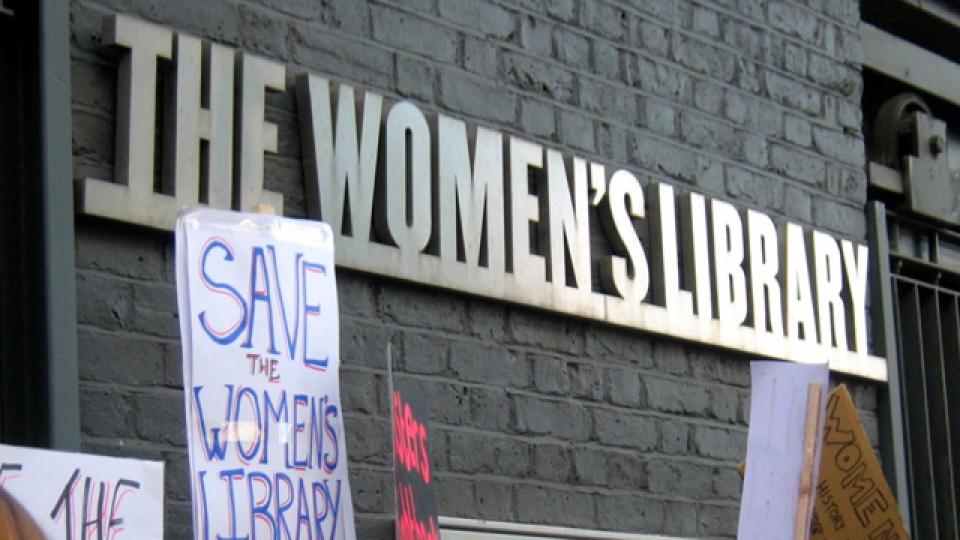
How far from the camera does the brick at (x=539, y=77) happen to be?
5082 millimetres

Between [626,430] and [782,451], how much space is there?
1172mm

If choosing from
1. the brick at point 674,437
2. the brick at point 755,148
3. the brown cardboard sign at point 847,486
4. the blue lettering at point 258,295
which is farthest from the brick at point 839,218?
the blue lettering at point 258,295

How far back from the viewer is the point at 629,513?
5211mm

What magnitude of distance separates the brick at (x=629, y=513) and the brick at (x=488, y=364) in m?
0.48

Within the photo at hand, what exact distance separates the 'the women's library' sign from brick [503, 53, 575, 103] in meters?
0.19

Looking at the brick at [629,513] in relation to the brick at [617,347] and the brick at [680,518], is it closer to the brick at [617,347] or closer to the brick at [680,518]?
the brick at [680,518]

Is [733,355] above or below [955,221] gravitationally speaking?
below

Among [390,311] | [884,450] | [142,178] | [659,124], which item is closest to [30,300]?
[142,178]

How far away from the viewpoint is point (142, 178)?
386 cm

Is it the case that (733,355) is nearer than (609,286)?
No

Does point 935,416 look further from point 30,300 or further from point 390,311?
point 30,300

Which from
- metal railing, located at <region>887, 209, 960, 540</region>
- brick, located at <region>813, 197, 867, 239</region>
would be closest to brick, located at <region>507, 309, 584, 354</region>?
brick, located at <region>813, 197, 867, 239</region>

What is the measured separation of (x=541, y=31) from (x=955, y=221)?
2545 mm

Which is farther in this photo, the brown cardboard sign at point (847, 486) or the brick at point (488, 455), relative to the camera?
the brick at point (488, 455)
